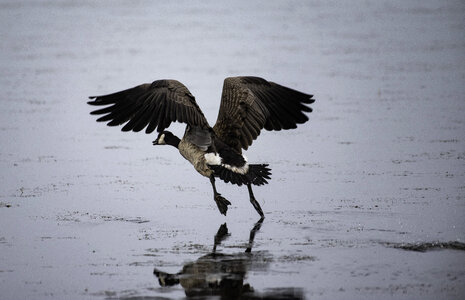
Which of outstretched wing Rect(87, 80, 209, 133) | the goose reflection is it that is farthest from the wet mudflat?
outstretched wing Rect(87, 80, 209, 133)

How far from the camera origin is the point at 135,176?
38.2 feet

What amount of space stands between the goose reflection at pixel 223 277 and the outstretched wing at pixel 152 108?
1.79 metres

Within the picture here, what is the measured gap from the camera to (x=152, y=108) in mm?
9398

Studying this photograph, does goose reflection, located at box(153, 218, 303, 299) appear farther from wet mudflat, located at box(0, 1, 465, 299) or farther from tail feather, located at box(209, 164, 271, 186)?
tail feather, located at box(209, 164, 271, 186)

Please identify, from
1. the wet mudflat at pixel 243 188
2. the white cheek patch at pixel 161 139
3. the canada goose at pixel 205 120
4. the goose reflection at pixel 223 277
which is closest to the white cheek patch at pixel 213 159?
the canada goose at pixel 205 120

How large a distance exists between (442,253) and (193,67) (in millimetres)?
13999

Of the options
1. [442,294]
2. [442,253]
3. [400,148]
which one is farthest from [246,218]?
[400,148]

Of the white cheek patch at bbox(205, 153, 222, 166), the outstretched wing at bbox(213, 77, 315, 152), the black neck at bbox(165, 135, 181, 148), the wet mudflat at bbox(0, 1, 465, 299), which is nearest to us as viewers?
the wet mudflat at bbox(0, 1, 465, 299)

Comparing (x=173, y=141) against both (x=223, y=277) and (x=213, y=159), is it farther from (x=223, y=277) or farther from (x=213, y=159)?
(x=223, y=277)

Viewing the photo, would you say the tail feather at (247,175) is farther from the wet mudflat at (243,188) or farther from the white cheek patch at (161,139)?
the white cheek patch at (161,139)

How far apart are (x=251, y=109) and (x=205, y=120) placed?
2.91 ft

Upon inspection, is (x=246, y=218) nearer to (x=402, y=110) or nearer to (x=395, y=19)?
(x=402, y=110)

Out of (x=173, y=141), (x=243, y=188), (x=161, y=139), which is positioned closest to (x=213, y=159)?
(x=173, y=141)

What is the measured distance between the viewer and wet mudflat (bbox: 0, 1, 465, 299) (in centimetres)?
712
